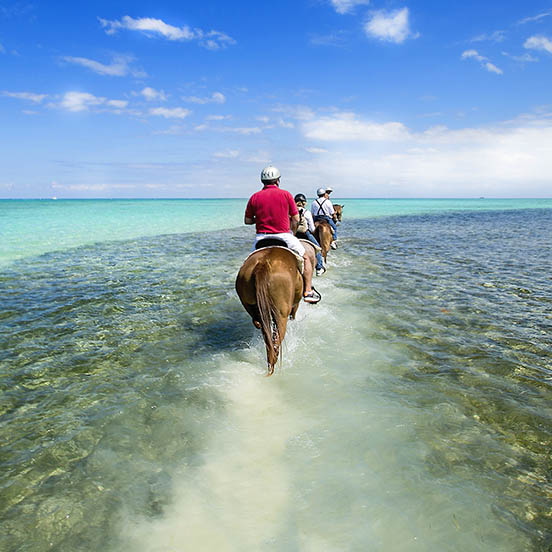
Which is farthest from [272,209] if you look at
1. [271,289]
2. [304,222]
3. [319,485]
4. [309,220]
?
[309,220]

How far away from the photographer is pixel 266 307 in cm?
608

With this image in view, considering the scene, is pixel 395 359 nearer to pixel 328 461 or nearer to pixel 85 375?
pixel 328 461

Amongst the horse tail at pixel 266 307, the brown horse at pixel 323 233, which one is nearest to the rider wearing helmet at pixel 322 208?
the brown horse at pixel 323 233

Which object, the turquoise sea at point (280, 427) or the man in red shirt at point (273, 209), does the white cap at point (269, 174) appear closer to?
the man in red shirt at point (273, 209)

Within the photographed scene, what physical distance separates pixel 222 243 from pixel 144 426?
2119 centimetres

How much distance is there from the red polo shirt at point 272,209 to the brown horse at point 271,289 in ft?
2.11

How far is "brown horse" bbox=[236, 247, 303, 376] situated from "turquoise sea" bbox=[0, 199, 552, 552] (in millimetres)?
717

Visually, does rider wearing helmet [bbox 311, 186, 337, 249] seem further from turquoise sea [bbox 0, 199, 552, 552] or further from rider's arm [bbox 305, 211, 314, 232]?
turquoise sea [bbox 0, 199, 552, 552]

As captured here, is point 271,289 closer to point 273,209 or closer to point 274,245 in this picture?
point 274,245

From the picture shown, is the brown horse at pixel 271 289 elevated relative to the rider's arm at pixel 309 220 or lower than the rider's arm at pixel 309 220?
lower

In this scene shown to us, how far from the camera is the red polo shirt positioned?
6.96 m

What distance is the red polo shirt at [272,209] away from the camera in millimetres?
6963

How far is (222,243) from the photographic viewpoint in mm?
25562

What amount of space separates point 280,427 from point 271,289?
219 cm
